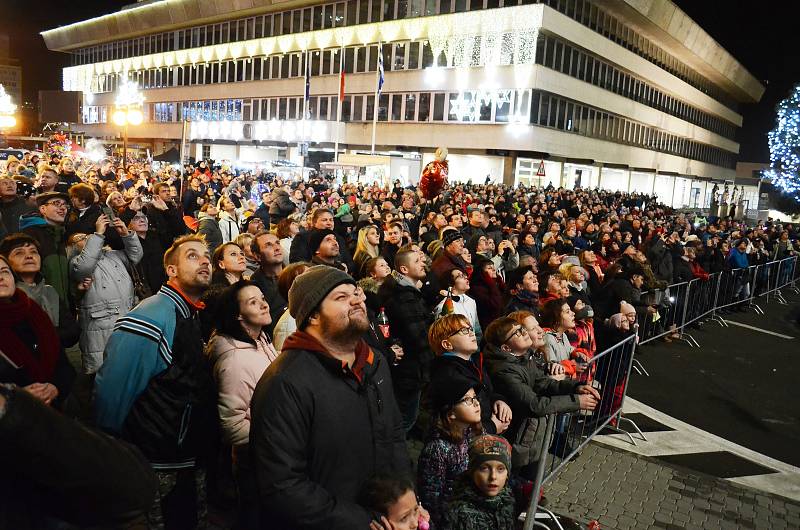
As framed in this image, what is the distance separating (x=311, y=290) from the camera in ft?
8.91

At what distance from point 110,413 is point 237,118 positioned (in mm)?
60538

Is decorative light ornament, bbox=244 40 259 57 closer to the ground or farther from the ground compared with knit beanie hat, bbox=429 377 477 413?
farther from the ground

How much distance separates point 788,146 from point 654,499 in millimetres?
51239

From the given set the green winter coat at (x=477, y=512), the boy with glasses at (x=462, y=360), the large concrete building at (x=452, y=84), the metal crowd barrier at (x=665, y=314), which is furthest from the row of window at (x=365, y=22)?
the green winter coat at (x=477, y=512)

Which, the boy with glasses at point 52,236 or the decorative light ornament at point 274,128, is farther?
the decorative light ornament at point 274,128

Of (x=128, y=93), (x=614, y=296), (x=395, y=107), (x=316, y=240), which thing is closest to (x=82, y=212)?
(x=316, y=240)

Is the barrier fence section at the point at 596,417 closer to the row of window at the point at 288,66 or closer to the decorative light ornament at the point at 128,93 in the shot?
the decorative light ornament at the point at 128,93

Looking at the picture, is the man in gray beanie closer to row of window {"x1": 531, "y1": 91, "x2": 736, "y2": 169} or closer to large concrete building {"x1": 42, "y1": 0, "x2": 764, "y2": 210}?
large concrete building {"x1": 42, "y1": 0, "x2": 764, "y2": 210}

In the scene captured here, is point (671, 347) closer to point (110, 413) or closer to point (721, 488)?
point (721, 488)

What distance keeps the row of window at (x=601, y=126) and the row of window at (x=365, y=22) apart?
A: 589 centimetres

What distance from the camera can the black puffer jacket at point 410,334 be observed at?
5387mm

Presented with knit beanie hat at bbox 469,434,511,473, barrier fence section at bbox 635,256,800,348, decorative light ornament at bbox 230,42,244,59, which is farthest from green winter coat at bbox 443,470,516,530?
decorative light ornament at bbox 230,42,244,59

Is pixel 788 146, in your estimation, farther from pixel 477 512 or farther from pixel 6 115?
pixel 6 115

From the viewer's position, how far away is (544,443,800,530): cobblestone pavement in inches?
207
